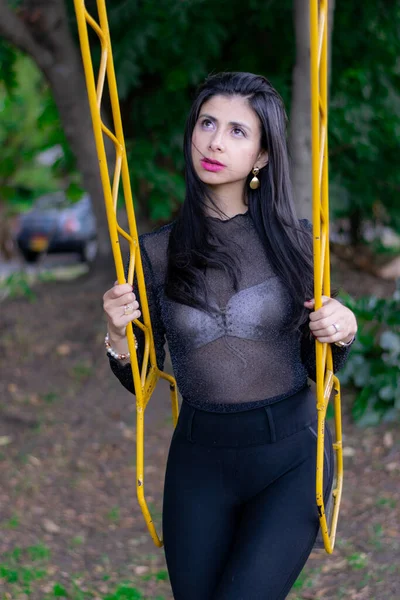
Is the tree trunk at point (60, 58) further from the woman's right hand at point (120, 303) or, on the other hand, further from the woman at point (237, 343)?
the woman's right hand at point (120, 303)

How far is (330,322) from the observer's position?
189 centimetres

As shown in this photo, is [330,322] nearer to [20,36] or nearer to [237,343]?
[237,343]

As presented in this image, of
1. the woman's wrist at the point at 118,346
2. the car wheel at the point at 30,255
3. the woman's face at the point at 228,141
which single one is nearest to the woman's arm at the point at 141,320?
the woman's wrist at the point at 118,346

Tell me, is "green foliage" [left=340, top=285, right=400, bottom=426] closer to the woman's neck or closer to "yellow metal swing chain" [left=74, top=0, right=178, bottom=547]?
"yellow metal swing chain" [left=74, top=0, right=178, bottom=547]

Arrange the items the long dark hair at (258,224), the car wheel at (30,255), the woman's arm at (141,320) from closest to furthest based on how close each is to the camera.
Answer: the long dark hair at (258,224) → the woman's arm at (141,320) → the car wheel at (30,255)

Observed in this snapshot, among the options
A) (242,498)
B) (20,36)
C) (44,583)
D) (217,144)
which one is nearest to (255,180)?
(217,144)

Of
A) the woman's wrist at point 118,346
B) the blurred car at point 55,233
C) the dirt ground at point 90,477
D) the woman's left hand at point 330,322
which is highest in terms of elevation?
the woman's left hand at point 330,322

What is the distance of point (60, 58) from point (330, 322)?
14.2 ft

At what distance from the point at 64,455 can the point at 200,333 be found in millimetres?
3092

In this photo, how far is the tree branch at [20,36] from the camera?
530 cm

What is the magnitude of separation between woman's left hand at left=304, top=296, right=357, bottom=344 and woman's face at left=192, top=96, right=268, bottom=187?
434 mm

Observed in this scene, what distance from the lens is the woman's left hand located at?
74.0 inches

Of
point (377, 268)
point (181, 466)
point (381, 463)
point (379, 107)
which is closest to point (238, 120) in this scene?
point (181, 466)

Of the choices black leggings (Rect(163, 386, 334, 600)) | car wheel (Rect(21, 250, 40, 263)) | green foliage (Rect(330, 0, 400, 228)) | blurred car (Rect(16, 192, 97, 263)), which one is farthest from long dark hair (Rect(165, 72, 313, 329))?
car wheel (Rect(21, 250, 40, 263))
